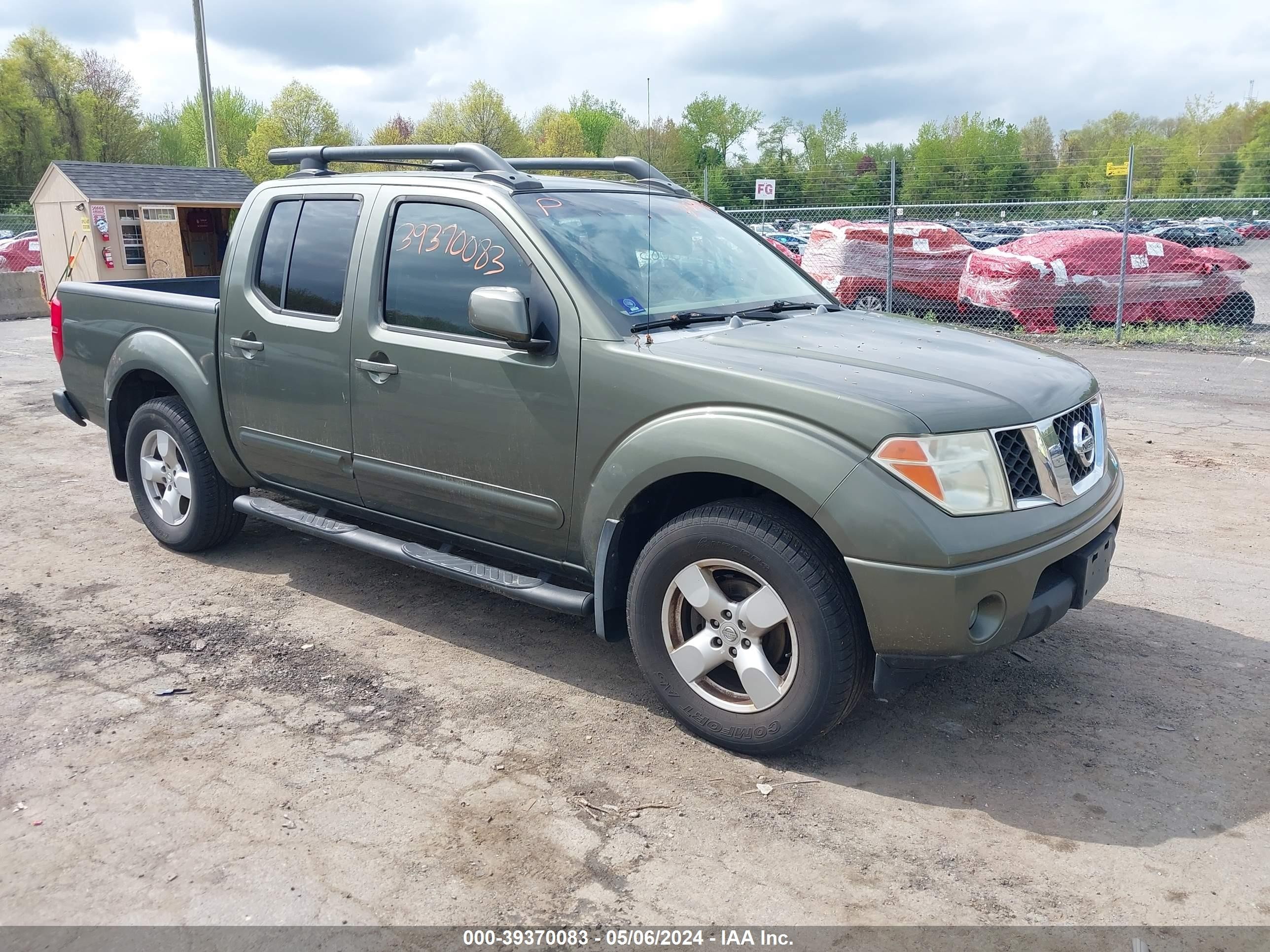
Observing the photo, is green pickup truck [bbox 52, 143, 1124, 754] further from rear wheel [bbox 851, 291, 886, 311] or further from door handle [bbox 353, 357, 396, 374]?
rear wheel [bbox 851, 291, 886, 311]

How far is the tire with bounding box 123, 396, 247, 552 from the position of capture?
532 cm

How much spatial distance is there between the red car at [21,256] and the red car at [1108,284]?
23.2 metres

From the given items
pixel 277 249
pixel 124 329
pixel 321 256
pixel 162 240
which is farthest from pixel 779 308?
pixel 162 240

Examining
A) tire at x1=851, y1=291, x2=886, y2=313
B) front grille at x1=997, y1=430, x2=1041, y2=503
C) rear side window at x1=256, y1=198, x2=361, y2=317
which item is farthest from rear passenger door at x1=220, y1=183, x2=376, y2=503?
tire at x1=851, y1=291, x2=886, y2=313

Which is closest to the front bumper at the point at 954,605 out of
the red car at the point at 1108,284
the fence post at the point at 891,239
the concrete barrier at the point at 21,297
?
the fence post at the point at 891,239

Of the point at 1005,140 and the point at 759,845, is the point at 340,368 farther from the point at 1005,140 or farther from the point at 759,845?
the point at 1005,140

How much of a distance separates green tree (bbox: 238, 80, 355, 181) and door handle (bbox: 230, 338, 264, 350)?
51.0 metres

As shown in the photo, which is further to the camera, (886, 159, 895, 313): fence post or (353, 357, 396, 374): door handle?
(886, 159, 895, 313): fence post

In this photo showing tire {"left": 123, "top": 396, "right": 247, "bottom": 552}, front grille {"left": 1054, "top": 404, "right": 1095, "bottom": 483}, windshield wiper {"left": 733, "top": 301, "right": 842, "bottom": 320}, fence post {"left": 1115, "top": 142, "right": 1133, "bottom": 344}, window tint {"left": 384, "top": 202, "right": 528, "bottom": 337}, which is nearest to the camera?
front grille {"left": 1054, "top": 404, "right": 1095, "bottom": 483}

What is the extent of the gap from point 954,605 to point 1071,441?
2.93 ft

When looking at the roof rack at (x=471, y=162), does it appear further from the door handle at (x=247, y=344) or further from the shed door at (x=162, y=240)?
the shed door at (x=162, y=240)

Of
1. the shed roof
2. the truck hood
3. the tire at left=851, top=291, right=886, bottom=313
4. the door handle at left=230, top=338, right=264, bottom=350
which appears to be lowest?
the tire at left=851, top=291, right=886, bottom=313

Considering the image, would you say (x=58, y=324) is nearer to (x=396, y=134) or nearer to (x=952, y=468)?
(x=952, y=468)

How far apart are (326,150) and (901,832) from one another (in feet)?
12.9
